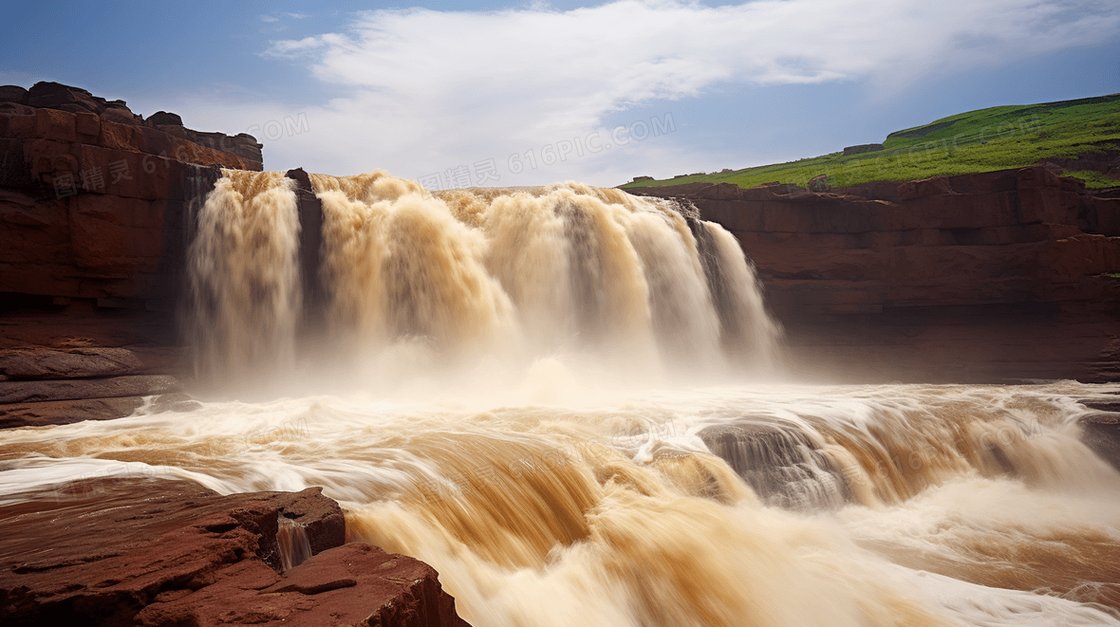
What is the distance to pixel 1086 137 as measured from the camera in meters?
30.7

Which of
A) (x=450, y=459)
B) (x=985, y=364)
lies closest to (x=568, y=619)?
(x=450, y=459)

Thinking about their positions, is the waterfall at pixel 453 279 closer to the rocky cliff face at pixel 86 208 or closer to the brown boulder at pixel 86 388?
the rocky cliff face at pixel 86 208

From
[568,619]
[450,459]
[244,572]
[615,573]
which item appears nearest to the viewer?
[244,572]

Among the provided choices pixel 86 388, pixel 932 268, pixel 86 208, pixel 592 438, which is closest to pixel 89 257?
pixel 86 208

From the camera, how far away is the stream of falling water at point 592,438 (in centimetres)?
527

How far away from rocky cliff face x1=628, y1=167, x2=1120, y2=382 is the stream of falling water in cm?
194

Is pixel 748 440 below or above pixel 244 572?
below

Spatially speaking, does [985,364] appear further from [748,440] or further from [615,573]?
[615,573]

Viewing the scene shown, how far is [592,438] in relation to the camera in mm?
7789

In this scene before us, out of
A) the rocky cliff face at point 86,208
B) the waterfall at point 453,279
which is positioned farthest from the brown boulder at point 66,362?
the rocky cliff face at point 86,208

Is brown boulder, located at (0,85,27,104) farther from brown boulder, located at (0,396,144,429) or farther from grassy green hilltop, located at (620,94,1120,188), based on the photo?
grassy green hilltop, located at (620,94,1120,188)

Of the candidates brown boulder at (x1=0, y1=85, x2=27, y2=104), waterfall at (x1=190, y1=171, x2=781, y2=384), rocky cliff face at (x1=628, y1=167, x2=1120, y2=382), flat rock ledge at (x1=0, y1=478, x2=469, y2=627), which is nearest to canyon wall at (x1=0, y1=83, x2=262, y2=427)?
waterfall at (x1=190, y1=171, x2=781, y2=384)

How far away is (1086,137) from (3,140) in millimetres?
41179

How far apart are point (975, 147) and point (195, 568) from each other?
41.8m
